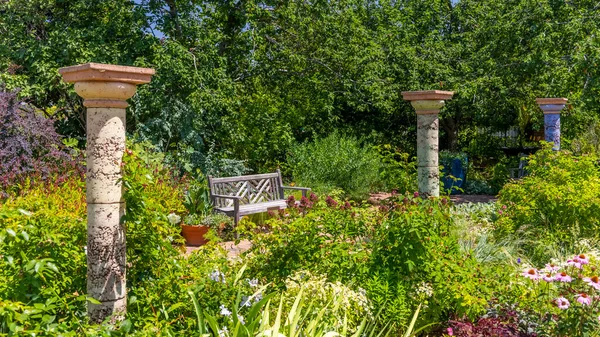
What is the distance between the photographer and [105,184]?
329cm

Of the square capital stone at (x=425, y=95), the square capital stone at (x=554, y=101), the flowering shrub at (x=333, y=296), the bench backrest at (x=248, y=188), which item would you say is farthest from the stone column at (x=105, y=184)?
the square capital stone at (x=554, y=101)

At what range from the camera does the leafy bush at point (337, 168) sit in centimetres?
1121

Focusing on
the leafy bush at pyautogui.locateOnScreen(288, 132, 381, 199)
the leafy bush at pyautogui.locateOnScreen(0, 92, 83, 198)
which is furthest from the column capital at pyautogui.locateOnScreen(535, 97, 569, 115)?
the leafy bush at pyautogui.locateOnScreen(0, 92, 83, 198)

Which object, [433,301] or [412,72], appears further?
[412,72]

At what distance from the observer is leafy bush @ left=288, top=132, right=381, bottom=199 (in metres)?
11.2

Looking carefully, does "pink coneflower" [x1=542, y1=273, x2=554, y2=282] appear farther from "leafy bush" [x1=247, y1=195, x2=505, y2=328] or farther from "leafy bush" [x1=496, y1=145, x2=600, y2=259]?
"leafy bush" [x1=496, y1=145, x2=600, y2=259]

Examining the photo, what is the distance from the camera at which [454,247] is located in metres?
4.23

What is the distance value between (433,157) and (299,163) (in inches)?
213

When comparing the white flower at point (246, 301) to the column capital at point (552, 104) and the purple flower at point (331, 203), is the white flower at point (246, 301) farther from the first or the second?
the column capital at point (552, 104)

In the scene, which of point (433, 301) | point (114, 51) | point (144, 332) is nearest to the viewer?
point (144, 332)

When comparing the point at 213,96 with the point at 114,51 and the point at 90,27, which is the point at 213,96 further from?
the point at 90,27

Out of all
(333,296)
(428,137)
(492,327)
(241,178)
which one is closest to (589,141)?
(428,137)

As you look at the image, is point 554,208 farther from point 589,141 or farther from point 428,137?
point 589,141

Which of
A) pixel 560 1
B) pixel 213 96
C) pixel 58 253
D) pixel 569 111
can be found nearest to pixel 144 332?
pixel 58 253
